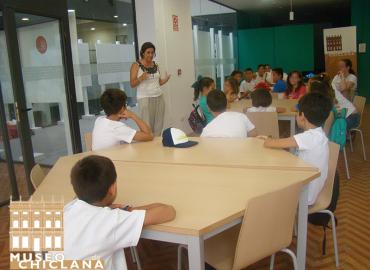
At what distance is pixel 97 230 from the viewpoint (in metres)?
1.33

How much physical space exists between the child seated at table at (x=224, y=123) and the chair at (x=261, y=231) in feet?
4.33

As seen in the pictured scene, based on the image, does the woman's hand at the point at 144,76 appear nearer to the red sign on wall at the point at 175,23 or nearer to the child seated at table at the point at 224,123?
the child seated at table at the point at 224,123

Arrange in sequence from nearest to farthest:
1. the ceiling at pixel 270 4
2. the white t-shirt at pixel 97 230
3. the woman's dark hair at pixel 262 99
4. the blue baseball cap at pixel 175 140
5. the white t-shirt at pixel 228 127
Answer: the white t-shirt at pixel 97 230 < the blue baseball cap at pixel 175 140 < the white t-shirt at pixel 228 127 < the woman's dark hair at pixel 262 99 < the ceiling at pixel 270 4

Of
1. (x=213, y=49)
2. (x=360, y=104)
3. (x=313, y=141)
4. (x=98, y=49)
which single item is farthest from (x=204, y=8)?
(x=313, y=141)

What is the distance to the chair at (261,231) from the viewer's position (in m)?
1.50

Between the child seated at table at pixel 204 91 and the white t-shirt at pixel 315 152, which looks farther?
the child seated at table at pixel 204 91

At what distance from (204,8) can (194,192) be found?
24.9ft

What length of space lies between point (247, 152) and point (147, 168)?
667 mm

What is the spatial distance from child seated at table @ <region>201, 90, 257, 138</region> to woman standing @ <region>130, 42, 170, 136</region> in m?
1.60

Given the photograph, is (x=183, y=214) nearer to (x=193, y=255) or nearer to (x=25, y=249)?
(x=193, y=255)

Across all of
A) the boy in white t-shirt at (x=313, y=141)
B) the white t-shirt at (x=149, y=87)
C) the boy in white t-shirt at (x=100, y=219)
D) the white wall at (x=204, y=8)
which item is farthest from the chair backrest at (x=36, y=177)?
the white wall at (x=204, y=8)

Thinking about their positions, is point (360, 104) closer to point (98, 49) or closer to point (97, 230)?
point (98, 49)

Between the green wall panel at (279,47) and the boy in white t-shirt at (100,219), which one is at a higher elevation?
the green wall panel at (279,47)

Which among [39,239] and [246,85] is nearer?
[39,239]
